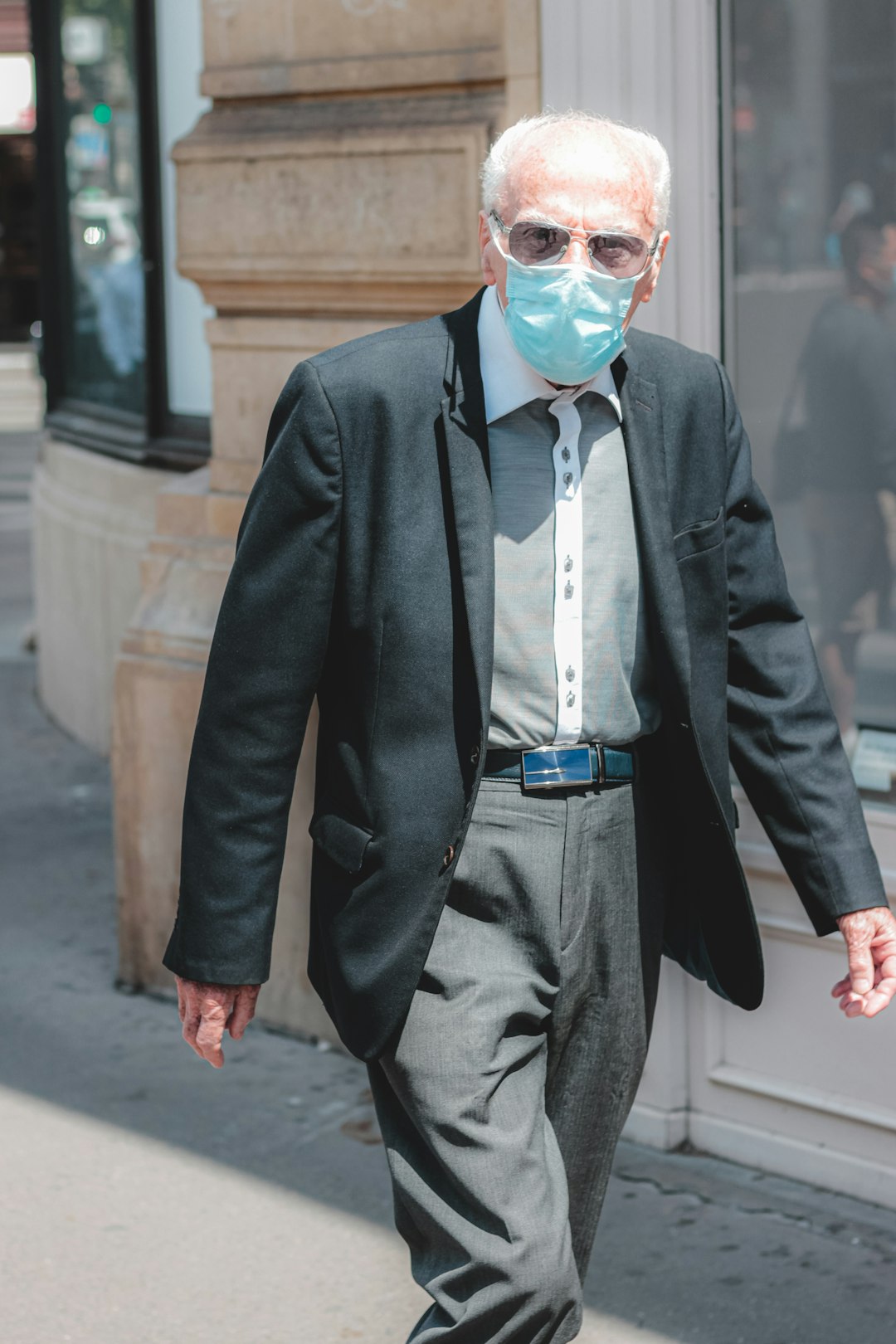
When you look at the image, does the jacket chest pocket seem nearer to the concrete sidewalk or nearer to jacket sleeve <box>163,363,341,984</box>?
jacket sleeve <box>163,363,341,984</box>

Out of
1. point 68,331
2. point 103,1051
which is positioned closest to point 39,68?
point 68,331

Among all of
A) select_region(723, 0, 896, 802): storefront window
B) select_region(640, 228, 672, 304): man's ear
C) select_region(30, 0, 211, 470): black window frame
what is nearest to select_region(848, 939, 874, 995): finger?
select_region(640, 228, 672, 304): man's ear

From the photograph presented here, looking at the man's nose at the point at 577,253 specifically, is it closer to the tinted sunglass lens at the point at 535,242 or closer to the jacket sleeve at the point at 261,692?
the tinted sunglass lens at the point at 535,242

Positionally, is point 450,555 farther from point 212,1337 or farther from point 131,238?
point 131,238

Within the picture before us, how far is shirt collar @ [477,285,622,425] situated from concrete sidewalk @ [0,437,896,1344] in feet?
5.58

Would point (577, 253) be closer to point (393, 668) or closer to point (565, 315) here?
point (565, 315)

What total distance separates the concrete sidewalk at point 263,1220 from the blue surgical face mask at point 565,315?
1779 millimetres

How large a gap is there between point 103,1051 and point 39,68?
5.30 m

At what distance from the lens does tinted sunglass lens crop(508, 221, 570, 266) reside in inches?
92.5

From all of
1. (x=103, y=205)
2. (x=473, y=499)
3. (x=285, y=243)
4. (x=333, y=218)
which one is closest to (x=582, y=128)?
(x=473, y=499)

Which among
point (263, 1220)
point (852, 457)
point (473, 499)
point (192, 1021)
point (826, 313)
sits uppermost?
point (473, 499)

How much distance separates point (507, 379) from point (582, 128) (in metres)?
0.33

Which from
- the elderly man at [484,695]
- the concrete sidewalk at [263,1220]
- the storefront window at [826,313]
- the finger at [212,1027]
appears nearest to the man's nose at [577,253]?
the elderly man at [484,695]

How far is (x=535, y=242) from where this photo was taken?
237 centimetres
